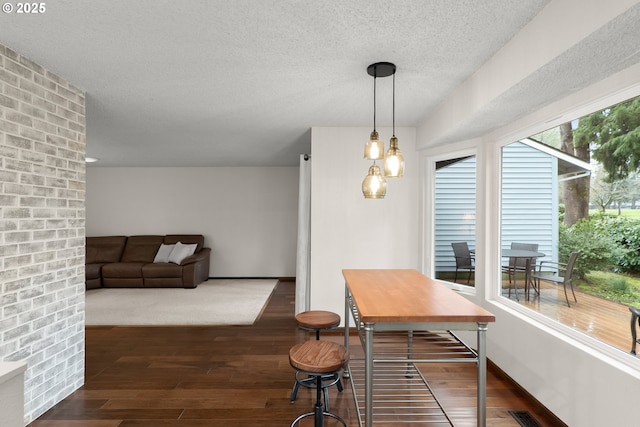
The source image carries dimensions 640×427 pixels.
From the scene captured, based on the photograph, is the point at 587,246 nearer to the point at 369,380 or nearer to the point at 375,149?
the point at 375,149

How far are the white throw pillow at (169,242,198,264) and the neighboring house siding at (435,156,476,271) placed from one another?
4575 mm

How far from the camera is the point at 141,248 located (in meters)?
6.82

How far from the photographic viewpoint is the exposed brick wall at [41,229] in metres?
2.11

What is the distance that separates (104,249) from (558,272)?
7300mm

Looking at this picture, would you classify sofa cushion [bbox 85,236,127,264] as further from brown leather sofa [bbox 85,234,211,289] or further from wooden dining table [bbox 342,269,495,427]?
wooden dining table [bbox 342,269,495,427]

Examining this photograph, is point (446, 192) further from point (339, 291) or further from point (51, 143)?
point (51, 143)

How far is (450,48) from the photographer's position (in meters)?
2.05

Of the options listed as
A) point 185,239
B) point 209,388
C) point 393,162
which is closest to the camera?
point 393,162

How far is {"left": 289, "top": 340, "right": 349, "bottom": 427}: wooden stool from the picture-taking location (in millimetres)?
1806

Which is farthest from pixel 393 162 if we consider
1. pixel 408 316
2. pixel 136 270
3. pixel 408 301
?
pixel 136 270

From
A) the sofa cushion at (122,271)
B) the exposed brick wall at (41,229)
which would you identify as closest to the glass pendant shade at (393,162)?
the exposed brick wall at (41,229)

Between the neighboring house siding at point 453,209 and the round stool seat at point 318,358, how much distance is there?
2077 mm

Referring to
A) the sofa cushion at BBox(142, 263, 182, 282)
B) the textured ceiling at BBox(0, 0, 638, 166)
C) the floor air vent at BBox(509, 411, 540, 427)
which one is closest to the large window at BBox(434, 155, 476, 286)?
the textured ceiling at BBox(0, 0, 638, 166)

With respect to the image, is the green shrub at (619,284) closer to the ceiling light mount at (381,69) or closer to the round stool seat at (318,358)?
the round stool seat at (318,358)
